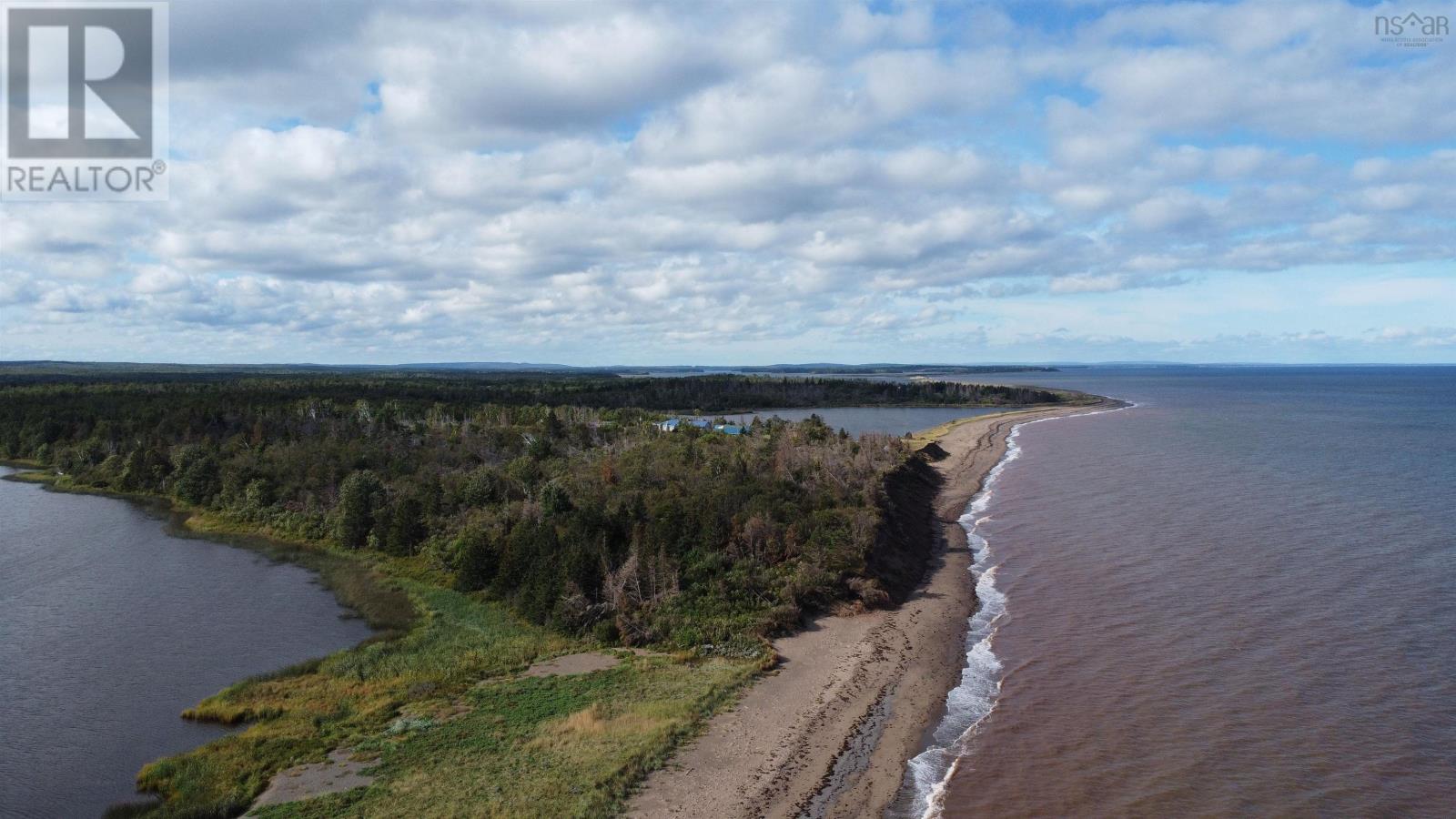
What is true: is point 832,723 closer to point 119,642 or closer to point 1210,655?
point 1210,655

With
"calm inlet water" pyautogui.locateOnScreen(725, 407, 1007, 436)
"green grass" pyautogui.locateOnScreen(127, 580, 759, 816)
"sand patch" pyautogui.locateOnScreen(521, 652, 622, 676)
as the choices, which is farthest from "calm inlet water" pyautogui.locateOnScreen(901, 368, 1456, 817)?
"calm inlet water" pyautogui.locateOnScreen(725, 407, 1007, 436)

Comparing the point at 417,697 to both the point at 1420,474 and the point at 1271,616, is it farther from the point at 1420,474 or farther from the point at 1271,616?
the point at 1420,474

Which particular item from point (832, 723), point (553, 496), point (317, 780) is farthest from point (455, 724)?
point (553, 496)

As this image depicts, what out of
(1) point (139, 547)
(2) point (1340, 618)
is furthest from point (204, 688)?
(2) point (1340, 618)

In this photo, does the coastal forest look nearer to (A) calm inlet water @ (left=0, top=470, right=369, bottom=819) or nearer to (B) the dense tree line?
(B) the dense tree line

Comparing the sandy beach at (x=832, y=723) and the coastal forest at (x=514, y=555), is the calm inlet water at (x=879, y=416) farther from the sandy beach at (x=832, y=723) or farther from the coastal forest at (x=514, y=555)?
the sandy beach at (x=832, y=723)

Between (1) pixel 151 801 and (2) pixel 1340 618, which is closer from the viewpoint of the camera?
(1) pixel 151 801
